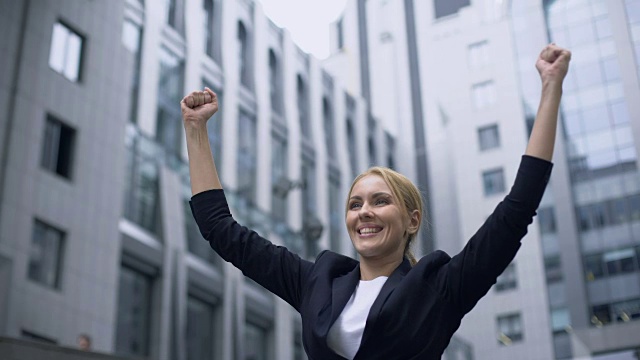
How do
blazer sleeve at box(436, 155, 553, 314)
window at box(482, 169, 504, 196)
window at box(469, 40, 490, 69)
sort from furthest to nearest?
window at box(469, 40, 490, 69) < window at box(482, 169, 504, 196) < blazer sleeve at box(436, 155, 553, 314)

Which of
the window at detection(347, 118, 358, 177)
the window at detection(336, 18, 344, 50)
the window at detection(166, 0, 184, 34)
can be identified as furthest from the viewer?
the window at detection(336, 18, 344, 50)

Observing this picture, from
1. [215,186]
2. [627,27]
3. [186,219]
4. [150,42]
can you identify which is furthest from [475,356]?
[215,186]

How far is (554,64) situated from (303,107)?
2578 centimetres

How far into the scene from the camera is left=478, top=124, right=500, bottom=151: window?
3222 centimetres

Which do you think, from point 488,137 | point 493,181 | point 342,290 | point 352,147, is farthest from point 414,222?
point 488,137

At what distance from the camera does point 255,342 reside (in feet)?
75.2

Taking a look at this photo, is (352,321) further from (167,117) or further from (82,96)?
(167,117)

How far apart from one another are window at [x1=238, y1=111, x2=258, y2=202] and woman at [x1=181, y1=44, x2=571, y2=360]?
20277mm

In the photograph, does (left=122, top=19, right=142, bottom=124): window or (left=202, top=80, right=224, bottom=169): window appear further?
(left=202, top=80, right=224, bottom=169): window

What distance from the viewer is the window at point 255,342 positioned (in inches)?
884

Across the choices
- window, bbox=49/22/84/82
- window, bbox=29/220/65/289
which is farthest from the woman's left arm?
window, bbox=49/22/84/82

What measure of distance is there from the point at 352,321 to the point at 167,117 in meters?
18.6

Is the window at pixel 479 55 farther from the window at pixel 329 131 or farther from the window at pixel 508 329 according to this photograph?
the window at pixel 508 329

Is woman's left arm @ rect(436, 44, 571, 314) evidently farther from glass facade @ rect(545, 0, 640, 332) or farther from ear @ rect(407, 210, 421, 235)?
glass facade @ rect(545, 0, 640, 332)
